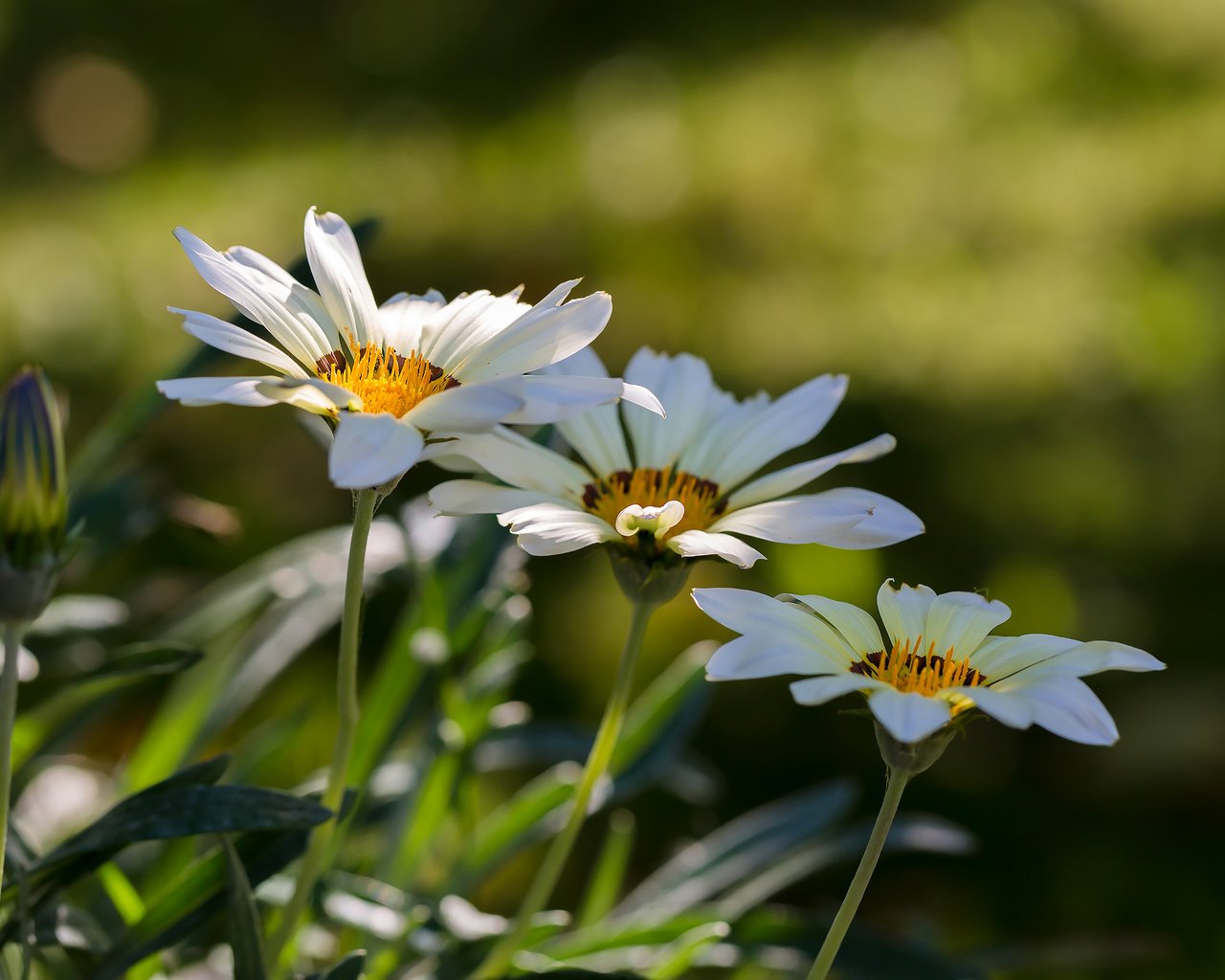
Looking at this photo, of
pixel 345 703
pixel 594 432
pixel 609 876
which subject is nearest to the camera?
pixel 345 703

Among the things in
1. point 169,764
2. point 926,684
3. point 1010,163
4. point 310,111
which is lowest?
point 169,764

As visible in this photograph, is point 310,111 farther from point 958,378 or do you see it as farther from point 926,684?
point 926,684

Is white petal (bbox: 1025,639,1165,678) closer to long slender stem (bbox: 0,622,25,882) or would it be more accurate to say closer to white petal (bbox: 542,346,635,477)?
white petal (bbox: 542,346,635,477)

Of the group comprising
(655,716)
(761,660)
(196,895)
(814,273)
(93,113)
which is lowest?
(196,895)

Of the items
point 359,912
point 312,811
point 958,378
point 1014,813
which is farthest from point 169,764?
point 958,378

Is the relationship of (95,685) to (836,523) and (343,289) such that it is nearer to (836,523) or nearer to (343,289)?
(343,289)

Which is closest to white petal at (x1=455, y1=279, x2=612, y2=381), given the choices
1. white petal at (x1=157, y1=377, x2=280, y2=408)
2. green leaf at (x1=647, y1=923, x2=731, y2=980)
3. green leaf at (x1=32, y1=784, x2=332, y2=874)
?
white petal at (x1=157, y1=377, x2=280, y2=408)

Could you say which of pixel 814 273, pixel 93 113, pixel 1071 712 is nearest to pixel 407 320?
pixel 1071 712
